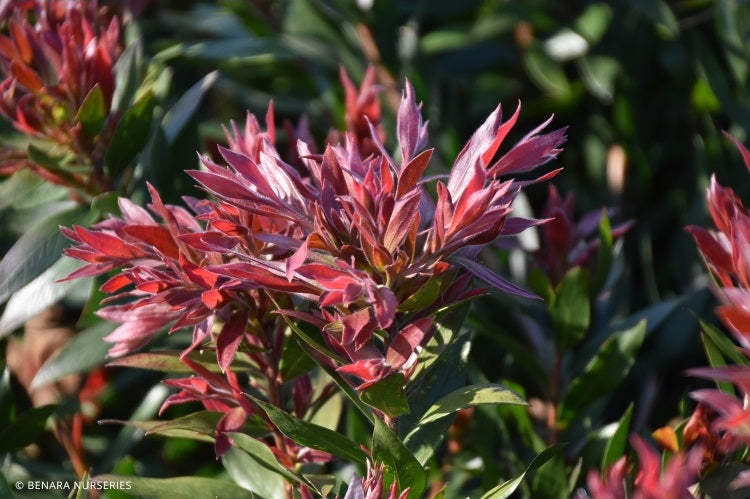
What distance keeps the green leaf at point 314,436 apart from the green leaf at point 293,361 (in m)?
0.11

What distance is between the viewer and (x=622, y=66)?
1.83m

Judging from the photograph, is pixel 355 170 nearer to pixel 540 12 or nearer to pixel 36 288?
pixel 36 288

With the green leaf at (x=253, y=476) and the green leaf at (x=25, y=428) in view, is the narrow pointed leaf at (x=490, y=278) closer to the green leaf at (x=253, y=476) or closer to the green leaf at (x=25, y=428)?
Result: the green leaf at (x=253, y=476)

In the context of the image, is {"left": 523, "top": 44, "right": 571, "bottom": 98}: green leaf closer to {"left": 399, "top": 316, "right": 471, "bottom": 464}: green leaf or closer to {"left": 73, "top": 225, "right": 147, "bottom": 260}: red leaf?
{"left": 399, "top": 316, "right": 471, "bottom": 464}: green leaf

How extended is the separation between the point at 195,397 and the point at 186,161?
49 centimetres

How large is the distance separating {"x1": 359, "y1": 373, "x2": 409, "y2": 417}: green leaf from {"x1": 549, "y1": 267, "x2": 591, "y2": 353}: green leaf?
1.39 ft

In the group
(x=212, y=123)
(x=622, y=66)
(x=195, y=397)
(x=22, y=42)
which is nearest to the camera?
(x=195, y=397)

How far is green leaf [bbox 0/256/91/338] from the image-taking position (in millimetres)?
1234

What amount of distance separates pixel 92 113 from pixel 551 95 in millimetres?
1027

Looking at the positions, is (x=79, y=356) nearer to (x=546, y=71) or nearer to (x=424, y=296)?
(x=424, y=296)

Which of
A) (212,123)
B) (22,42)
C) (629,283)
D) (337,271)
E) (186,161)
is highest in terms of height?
(22,42)

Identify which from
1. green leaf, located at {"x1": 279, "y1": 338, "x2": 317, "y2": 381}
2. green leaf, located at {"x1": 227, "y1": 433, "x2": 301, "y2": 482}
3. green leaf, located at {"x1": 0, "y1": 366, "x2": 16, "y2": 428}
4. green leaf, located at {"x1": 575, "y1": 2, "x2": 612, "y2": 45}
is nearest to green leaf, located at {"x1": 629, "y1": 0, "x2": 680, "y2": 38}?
green leaf, located at {"x1": 575, "y1": 2, "x2": 612, "y2": 45}

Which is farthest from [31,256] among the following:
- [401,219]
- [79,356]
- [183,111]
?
[401,219]

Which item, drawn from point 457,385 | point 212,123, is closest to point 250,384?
point 457,385
